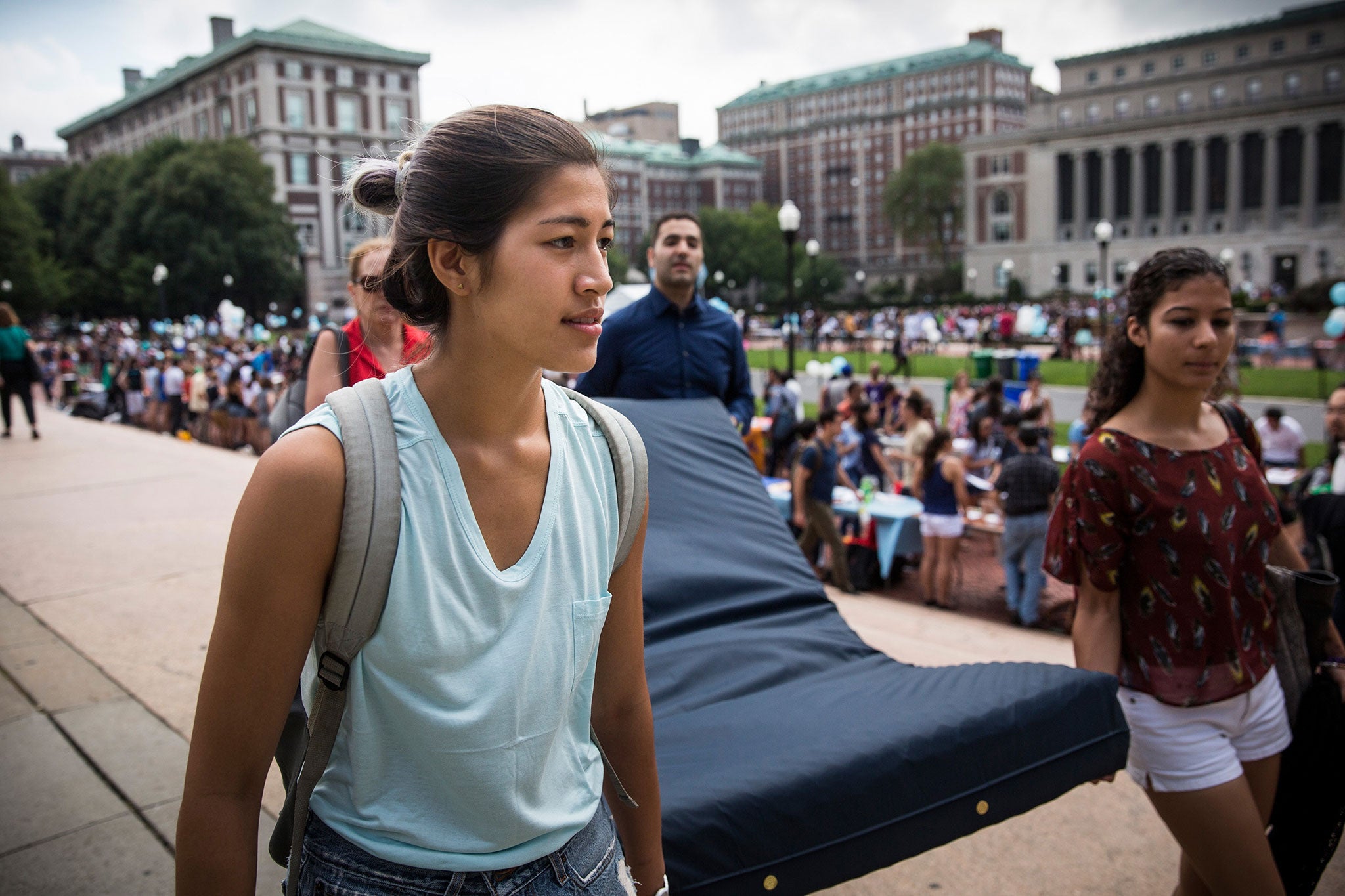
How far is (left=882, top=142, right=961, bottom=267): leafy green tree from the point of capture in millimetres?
96562

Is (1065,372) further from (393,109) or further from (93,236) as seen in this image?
(393,109)

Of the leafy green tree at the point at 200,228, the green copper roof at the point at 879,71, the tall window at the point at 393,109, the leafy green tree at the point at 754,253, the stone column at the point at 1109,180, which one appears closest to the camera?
the leafy green tree at the point at 200,228

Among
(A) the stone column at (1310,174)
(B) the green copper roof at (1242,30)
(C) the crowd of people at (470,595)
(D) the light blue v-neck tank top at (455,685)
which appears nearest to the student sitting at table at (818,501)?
(C) the crowd of people at (470,595)

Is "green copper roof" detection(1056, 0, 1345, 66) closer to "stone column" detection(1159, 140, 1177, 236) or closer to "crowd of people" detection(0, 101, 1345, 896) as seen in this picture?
"stone column" detection(1159, 140, 1177, 236)

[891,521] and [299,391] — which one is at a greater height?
[299,391]

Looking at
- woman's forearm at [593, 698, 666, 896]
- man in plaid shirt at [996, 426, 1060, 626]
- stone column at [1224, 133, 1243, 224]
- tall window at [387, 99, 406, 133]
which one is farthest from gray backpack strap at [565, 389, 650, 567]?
stone column at [1224, 133, 1243, 224]

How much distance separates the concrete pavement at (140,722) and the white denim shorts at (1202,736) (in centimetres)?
58

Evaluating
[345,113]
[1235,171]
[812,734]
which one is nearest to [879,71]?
[1235,171]

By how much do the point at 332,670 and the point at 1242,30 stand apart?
99.2m

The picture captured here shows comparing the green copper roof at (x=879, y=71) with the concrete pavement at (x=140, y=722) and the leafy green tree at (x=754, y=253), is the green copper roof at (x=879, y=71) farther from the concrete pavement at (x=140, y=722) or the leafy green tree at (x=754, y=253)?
the concrete pavement at (x=140, y=722)

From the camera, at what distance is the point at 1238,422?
2.67 metres

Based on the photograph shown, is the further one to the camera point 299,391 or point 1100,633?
point 299,391

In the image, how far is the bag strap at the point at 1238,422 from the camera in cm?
265

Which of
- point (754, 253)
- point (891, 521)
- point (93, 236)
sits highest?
point (754, 253)
